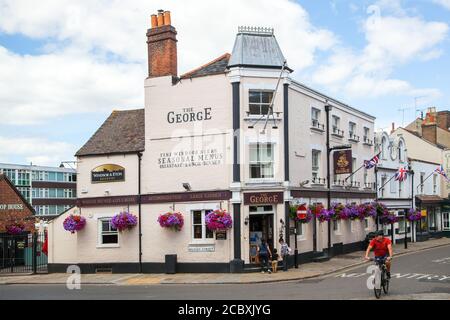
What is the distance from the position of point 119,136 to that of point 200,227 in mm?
7187

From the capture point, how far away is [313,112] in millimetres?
31812

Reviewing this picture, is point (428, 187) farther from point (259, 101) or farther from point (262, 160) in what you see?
point (259, 101)

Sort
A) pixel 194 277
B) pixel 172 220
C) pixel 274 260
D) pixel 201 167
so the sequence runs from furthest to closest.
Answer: pixel 201 167, pixel 172 220, pixel 274 260, pixel 194 277

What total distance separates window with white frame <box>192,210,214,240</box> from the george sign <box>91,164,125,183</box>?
462 centimetres

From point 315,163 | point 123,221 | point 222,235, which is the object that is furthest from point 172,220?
point 315,163

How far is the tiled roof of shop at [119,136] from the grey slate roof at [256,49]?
6693 millimetres

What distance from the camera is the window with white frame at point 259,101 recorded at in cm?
2677

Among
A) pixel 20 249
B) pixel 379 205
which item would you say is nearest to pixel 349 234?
pixel 379 205

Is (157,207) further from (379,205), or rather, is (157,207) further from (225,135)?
(379,205)

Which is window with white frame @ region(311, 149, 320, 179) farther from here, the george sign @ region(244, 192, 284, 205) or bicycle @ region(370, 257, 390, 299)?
bicycle @ region(370, 257, 390, 299)

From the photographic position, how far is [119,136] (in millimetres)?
30297

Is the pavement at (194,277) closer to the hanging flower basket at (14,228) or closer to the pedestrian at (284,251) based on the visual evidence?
the pedestrian at (284,251)

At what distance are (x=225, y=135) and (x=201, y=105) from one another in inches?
79.0

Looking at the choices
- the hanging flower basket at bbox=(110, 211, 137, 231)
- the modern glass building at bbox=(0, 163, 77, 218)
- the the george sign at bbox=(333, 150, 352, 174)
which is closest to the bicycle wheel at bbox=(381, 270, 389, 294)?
the hanging flower basket at bbox=(110, 211, 137, 231)
